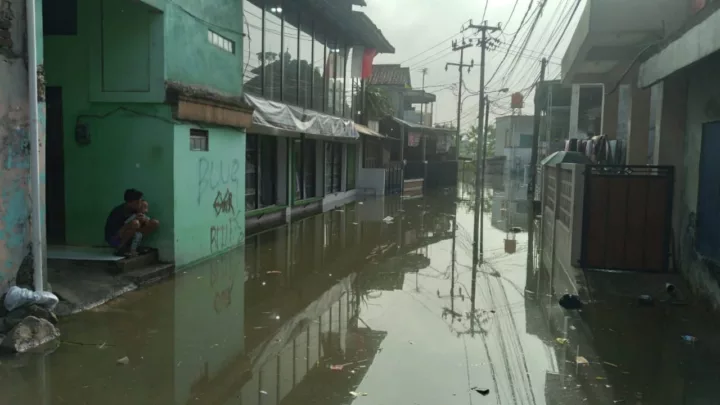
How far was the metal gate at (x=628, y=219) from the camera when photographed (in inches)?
330

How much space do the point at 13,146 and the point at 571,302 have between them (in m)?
6.79

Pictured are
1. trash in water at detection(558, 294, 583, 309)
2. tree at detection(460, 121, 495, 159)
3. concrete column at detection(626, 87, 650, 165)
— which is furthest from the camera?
tree at detection(460, 121, 495, 159)

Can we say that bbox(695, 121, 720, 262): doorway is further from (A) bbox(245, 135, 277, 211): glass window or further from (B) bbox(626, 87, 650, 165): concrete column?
(A) bbox(245, 135, 277, 211): glass window

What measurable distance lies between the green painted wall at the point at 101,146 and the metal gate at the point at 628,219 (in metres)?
6.42

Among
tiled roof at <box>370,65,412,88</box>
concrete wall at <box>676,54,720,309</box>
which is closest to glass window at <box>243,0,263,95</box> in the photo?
concrete wall at <box>676,54,720,309</box>

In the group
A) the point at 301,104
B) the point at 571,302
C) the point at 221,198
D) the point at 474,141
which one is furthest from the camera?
the point at 474,141

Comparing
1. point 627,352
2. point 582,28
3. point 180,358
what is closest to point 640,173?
point 582,28

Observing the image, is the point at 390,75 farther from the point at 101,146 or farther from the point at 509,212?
the point at 101,146

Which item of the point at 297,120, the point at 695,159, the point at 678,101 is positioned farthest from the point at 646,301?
the point at 297,120

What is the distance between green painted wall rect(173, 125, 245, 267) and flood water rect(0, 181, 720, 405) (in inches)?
19.7

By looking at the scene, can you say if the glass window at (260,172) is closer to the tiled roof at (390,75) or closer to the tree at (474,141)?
the tiled roof at (390,75)

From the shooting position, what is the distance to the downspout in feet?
19.0

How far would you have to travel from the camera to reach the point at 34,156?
5.91 meters

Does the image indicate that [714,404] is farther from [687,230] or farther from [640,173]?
[640,173]
